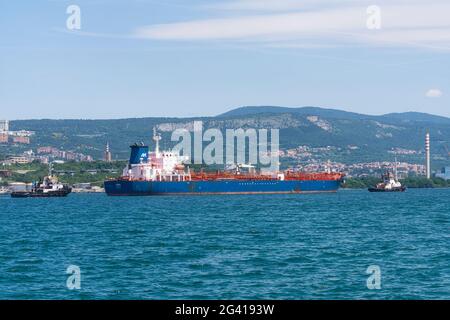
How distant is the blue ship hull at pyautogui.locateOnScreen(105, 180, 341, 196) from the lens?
12556 cm

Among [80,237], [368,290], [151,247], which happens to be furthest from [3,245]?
[368,290]

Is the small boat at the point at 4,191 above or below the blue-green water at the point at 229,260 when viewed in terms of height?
below

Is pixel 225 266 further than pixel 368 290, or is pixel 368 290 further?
pixel 225 266

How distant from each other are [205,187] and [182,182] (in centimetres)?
356

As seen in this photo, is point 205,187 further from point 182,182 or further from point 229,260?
point 229,260

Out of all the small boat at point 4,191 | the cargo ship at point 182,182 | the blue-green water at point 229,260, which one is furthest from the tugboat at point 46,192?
the blue-green water at point 229,260

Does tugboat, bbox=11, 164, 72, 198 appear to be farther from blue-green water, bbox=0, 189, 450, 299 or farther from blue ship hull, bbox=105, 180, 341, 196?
blue-green water, bbox=0, 189, 450, 299

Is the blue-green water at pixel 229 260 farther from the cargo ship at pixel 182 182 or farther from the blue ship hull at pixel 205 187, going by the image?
the cargo ship at pixel 182 182

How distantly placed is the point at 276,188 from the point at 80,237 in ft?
300

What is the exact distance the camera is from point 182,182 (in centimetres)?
12756

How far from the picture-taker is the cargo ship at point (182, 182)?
12625cm
